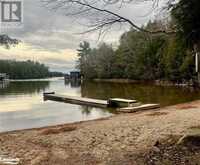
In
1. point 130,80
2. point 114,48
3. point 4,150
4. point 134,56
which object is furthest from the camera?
point 114,48

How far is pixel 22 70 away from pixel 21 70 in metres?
0.70

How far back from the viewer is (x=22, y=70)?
93188mm

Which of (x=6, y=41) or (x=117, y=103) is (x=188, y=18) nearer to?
(x=6, y=41)

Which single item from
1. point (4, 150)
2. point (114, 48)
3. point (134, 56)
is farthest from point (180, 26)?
point (114, 48)

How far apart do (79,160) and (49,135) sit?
8.85 ft

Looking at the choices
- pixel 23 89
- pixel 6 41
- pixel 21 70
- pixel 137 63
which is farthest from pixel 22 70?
pixel 6 41

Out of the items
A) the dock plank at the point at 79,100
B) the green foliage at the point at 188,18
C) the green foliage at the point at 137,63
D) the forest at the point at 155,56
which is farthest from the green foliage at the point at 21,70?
the green foliage at the point at 188,18

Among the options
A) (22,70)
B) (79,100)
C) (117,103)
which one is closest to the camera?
(117,103)

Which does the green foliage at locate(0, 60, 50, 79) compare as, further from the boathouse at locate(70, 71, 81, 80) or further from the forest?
the forest

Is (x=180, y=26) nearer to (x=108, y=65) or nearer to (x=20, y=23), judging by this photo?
(x=20, y=23)

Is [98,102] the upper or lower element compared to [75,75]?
lower

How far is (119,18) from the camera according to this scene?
461 centimetres

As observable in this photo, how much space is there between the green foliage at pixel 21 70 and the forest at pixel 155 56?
760 inches

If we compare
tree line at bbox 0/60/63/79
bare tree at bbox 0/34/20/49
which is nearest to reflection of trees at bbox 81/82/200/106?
bare tree at bbox 0/34/20/49
